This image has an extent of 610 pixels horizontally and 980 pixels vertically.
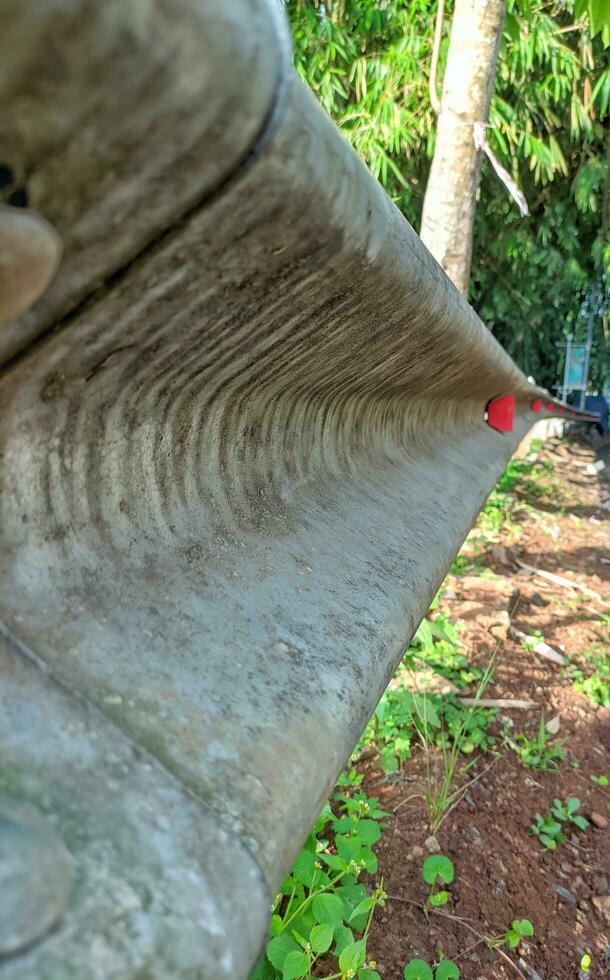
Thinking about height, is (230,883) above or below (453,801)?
above

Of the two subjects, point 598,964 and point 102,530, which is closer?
point 102,530

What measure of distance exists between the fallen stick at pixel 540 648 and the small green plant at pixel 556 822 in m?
0.97

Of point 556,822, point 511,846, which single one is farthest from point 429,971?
point 556,822

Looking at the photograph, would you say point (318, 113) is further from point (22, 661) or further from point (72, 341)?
point (22, 661)

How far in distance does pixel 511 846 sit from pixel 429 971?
0.67 m

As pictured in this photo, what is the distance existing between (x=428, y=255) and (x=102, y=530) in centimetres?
47

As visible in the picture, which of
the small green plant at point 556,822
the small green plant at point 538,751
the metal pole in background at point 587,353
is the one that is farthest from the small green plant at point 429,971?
the metal pole in background at point 587,353

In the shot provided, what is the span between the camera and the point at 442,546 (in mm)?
1322

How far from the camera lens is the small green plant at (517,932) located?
5.97ft

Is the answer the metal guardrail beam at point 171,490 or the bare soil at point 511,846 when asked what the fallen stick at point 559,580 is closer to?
the bare soil at point 511,846

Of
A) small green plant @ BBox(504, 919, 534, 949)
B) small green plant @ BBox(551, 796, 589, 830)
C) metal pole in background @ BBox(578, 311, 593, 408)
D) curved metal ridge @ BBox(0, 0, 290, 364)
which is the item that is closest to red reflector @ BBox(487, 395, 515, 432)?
small green plant @ BBox(551, 796, 589, 830)

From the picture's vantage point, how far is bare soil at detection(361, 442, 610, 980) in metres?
1.81

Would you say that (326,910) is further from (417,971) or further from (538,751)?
(538,751)

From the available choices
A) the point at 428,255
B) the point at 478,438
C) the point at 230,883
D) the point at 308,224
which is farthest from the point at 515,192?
the point at 230,883
